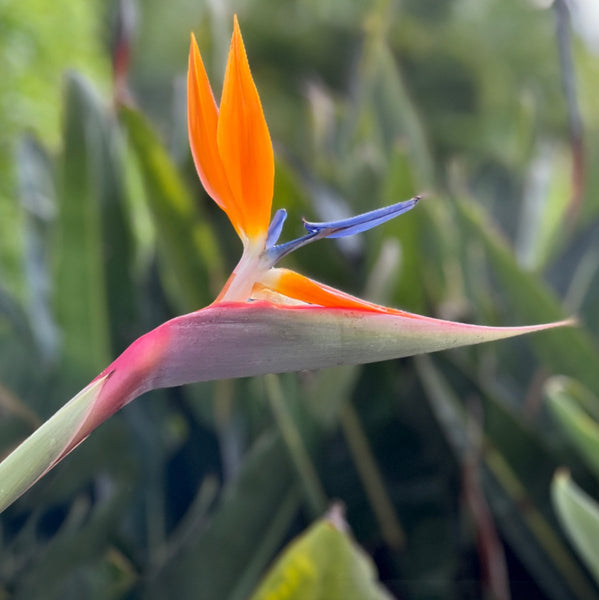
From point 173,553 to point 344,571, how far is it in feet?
0.59

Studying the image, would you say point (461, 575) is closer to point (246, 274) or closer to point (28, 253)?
point (246, 274)

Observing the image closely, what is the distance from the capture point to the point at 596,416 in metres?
0.55

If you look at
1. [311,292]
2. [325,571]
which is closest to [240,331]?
[311,292]

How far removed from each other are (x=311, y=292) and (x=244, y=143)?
2.2 inches

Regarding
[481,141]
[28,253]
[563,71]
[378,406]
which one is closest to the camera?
[563,71]

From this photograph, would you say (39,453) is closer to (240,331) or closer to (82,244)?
(240,331)

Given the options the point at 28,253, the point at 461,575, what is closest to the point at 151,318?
the point at 28,253

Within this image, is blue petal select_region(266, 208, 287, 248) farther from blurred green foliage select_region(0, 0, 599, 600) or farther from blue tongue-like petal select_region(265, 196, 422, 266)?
blurred green foliage select_region(0, 0, 599, 600)

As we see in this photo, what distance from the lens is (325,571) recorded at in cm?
41

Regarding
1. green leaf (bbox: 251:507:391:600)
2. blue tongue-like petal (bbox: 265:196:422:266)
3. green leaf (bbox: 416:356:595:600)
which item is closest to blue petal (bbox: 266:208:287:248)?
blue tongue-like petal (bbox: 265:196:422:266)

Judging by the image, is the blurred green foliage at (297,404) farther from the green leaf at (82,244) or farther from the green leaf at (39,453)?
the green leaf at (39,453)

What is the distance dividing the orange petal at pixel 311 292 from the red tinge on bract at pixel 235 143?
17 millimetres

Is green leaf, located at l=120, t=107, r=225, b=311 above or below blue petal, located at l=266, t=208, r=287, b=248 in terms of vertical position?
above

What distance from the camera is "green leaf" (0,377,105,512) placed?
0.21 m
